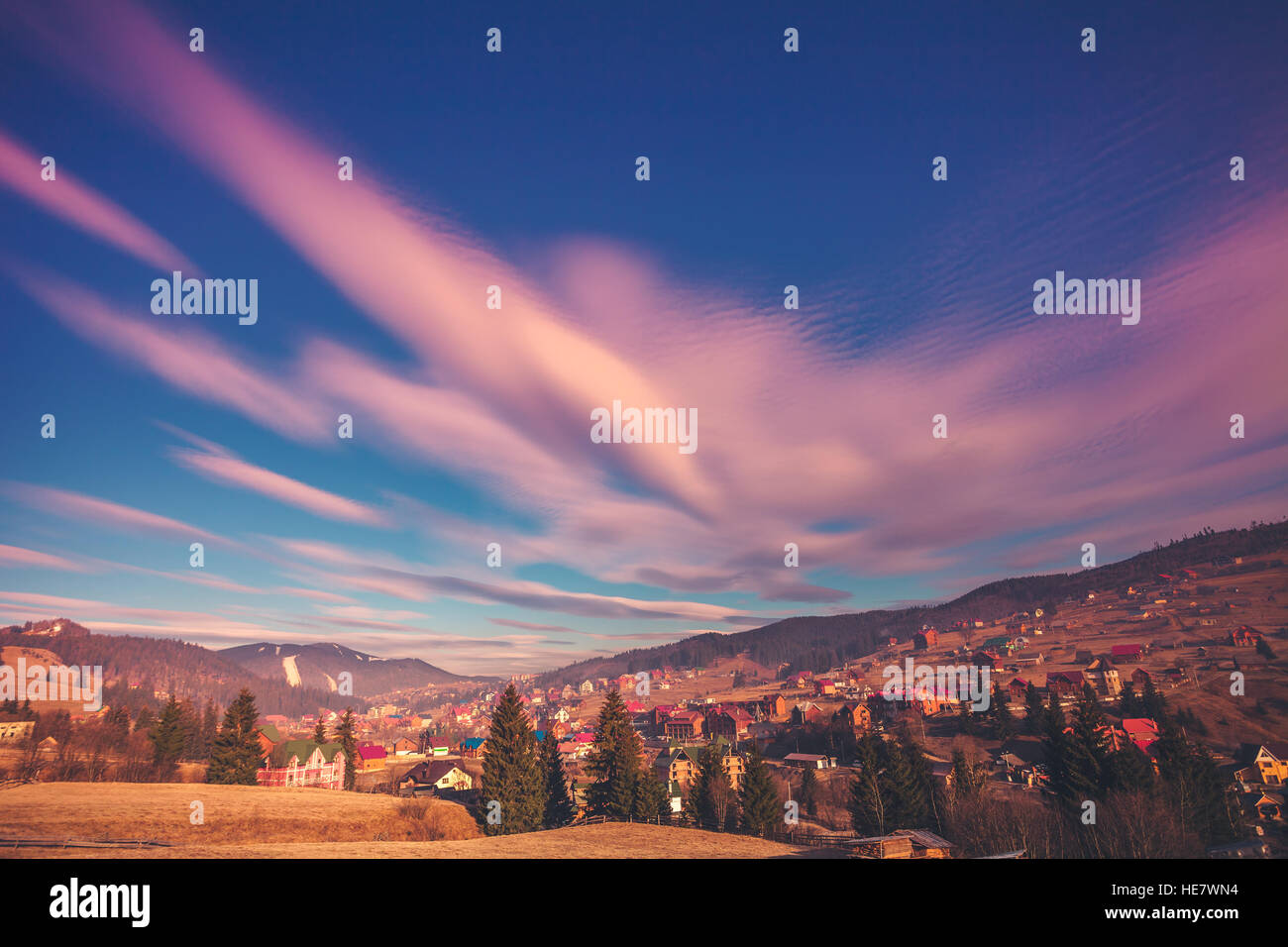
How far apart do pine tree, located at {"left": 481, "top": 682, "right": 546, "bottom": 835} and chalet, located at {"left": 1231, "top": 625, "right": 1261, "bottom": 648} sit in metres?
216

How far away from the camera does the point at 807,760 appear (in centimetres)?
9612

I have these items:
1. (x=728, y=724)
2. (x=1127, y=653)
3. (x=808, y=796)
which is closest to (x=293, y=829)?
(x=808, y=796)

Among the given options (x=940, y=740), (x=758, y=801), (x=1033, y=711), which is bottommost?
(x=940, y=740)

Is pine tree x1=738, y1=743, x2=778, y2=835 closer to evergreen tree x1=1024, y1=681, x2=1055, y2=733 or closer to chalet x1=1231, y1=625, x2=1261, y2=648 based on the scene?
evergreen tree x1=1024, y1=681, x2=1055, y2=733

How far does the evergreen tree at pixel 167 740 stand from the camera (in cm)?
6756

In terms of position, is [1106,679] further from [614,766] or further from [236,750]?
[236,750]

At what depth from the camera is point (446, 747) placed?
171125mm

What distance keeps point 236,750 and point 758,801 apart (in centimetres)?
5818

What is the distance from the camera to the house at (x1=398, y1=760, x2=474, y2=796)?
323 ft

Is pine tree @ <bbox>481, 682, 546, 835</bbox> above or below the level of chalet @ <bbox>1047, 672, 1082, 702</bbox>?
above

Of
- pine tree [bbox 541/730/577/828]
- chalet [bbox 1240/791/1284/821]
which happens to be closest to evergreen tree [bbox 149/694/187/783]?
pine tree [bbox 541/730/577/828]
